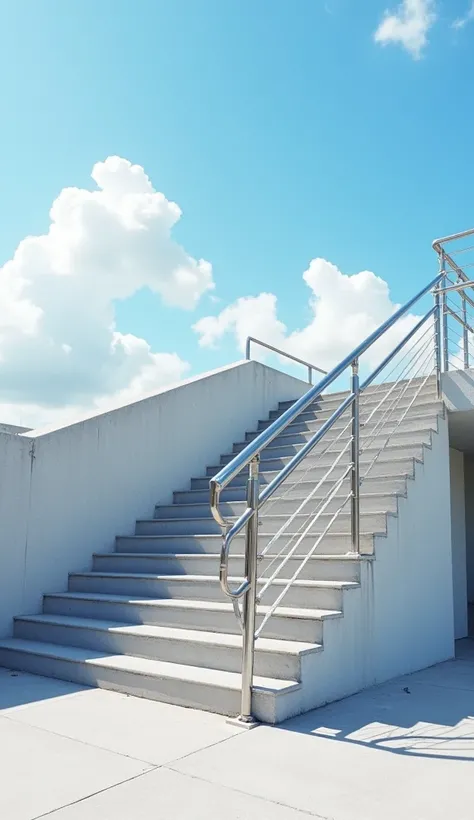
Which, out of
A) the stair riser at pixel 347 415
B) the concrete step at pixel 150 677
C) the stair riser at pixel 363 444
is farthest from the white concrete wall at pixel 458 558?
the concrete step at pixel 150 677

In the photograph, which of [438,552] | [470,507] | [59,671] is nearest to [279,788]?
[59,671]

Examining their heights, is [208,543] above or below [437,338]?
below

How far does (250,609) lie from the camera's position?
283 centimetres

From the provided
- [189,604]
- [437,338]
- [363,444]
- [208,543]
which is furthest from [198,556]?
[437,338]

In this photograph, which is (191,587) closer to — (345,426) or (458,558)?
(345,426)

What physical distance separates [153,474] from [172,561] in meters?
1.39

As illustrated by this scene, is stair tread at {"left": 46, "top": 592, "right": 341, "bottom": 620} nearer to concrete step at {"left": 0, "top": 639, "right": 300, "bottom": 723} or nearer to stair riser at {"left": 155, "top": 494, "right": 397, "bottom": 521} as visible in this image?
concrete step at {"left": 0, "top": 639, "right": 300, "bottom": 723}

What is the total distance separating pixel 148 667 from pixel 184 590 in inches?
31.2

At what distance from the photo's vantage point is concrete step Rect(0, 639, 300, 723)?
9.41 ft

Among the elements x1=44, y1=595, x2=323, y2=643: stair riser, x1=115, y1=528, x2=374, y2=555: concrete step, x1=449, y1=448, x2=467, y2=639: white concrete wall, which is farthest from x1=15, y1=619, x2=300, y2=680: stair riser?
x1=449, y1=448, x2=467, y2=639: white concrete wall

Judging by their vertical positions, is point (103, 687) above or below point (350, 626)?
below

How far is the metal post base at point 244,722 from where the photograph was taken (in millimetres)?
2741

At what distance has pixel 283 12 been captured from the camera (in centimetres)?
543

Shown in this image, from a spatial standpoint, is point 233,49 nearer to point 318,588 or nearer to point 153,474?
point 153,474
